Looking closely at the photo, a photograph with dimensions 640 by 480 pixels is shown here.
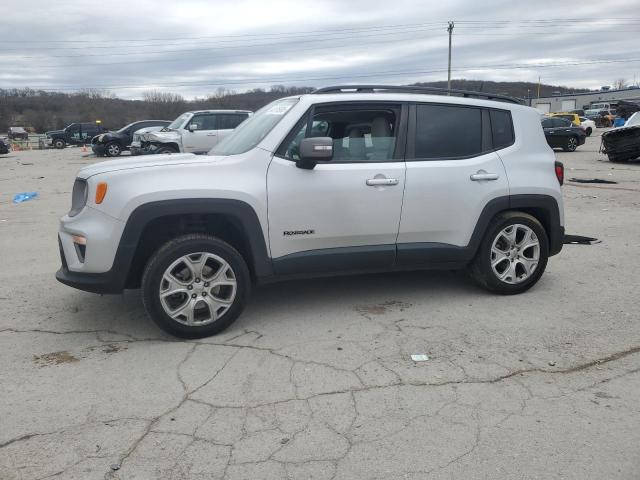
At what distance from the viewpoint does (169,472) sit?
261 cm

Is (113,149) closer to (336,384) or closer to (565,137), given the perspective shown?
(565,137)

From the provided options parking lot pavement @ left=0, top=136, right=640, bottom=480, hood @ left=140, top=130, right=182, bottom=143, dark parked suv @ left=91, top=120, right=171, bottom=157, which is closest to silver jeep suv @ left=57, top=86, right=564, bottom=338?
parking lot pavement @ left=0, top=136, right=640, bottom=480

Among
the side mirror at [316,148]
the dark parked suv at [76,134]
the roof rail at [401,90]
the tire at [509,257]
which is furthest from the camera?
the dark parked suv at [76,134]

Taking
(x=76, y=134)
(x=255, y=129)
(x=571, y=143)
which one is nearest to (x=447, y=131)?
(x=255, y=129)

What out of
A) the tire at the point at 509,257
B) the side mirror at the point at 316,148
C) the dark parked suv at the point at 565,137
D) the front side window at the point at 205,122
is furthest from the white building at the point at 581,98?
the side mirror at the point at 316,148

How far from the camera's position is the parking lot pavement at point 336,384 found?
2707 millimetres

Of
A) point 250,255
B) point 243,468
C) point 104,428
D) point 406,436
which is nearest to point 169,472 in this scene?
point 243,468

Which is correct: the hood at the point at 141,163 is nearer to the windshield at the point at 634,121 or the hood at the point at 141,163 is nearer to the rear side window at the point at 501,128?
the rear side window at the point at 501,128

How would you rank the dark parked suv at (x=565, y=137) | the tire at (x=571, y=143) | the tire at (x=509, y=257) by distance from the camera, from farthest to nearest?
the tire at (x=571, y=143), the dark parked suv at (x=565, y=137), the tire at (x=509, y=257)

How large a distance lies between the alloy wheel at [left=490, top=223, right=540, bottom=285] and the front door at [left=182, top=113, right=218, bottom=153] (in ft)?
43.5

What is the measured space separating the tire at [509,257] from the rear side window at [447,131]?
2.34ft

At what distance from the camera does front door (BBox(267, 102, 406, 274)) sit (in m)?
4.25

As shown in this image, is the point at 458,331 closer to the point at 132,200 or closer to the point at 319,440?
the point at 319,440

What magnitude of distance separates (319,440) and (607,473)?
4.56ft
